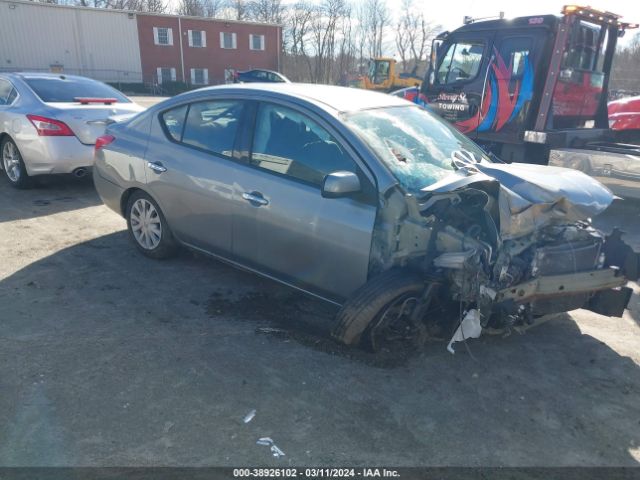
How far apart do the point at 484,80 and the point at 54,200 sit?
266 inches

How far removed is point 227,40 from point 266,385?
47.2m

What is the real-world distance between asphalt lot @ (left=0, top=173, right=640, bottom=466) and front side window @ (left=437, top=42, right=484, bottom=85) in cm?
522

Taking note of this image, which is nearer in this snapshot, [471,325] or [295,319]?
[471,325]

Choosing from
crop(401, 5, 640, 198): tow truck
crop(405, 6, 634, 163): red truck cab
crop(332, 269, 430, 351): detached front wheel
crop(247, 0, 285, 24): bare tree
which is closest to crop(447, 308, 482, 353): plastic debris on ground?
crop(332, 269, 430, 351): detached front wheel

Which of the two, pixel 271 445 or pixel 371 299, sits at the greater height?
pixel 371 299

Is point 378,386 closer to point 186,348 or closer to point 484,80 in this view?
point 186,348

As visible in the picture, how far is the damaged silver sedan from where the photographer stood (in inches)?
131

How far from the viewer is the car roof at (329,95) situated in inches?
153

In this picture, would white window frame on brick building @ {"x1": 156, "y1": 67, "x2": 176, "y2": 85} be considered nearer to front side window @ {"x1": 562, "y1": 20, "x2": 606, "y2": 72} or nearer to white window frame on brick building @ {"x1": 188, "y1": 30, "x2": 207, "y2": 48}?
white window frame on brick building @ {"x1": 188, "y1": 30, "x2": 207, "y2": 48}

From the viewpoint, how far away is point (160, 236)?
4.96 metres

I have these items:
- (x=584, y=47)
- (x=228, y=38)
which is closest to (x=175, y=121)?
(x=584, y=47)

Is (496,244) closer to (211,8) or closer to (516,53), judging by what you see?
(516,53)

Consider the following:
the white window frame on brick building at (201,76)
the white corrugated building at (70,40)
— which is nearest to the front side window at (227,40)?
the white window frame on brick building at (201,76)

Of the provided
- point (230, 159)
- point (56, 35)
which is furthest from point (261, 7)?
point (230, 159)
